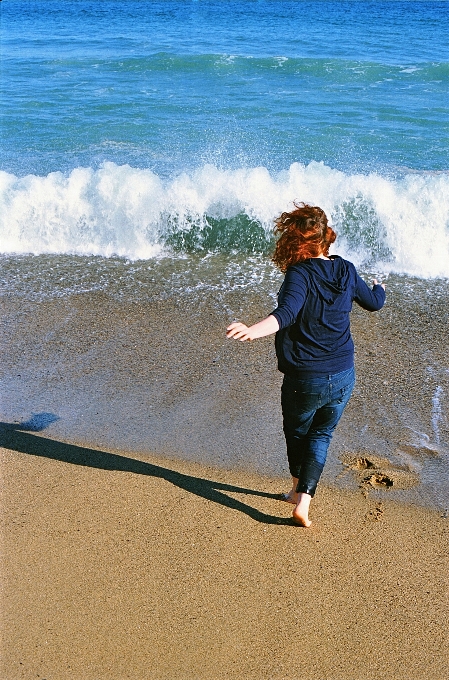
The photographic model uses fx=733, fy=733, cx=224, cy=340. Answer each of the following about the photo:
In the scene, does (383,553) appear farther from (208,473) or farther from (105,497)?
(105,497)

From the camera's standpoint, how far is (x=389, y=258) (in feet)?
24.9

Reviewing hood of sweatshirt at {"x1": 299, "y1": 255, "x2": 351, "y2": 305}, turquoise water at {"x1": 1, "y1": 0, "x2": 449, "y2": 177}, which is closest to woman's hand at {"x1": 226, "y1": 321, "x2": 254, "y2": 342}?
hood of sweatshirt at {"x1": 299, "y1": 255, "x2": 351, "y2": 305}

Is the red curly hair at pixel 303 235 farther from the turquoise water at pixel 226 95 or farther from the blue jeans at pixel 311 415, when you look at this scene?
the turquoise water at pixel 226 95

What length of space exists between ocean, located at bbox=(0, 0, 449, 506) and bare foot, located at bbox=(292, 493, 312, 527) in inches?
21.7

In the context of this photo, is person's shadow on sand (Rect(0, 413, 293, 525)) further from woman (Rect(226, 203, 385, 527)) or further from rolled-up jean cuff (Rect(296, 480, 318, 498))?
woman (Rect(226, 203, 385, 527))

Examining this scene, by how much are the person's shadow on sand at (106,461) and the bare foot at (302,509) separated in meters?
0.09

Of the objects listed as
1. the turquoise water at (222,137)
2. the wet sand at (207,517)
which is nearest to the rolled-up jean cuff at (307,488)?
the wet sand at (207,517)

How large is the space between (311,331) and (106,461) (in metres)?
1.45

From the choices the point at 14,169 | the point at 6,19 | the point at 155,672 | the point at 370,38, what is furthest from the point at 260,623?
the point at 6,19

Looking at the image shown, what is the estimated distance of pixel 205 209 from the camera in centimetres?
831

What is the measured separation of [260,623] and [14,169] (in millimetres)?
8946

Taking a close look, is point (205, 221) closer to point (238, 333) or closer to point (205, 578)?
point (238, 333)

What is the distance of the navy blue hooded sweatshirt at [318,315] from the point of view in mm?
3127

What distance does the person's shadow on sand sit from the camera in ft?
11.9
